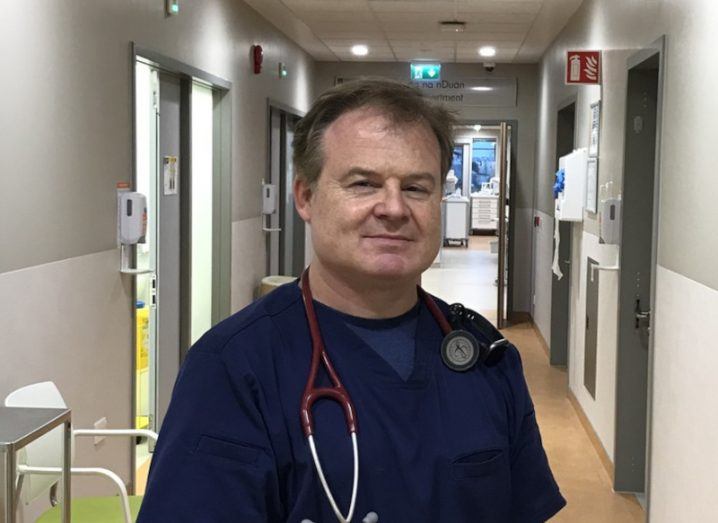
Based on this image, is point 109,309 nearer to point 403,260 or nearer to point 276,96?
point 403,260

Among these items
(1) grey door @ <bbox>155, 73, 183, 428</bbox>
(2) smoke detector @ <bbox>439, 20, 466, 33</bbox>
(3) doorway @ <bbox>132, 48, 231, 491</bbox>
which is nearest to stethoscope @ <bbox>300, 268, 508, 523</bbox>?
(3) doorway @ <bbox>132, 48, 231, 491</bbox>

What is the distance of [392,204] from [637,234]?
3294 mm

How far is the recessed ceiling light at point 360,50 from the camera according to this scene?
27.7 ft

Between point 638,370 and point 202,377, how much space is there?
3530 millimetres

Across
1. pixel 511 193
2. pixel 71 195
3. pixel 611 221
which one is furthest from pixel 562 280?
pixel 71 195

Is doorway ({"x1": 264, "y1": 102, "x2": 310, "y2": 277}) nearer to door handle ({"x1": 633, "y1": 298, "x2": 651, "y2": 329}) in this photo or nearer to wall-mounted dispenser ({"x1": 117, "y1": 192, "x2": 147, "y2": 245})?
wall-mounted dispenser ({"x1": 117, "y1": 192, "x2": 147, "y2": 245})

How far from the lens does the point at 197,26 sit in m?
5.15

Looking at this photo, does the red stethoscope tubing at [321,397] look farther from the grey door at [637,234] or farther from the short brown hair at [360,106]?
the grey door at [637,234]

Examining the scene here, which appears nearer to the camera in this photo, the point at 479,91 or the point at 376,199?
the point at 376,199

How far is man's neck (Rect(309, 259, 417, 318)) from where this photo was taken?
4.37ft

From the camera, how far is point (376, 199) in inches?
50.3

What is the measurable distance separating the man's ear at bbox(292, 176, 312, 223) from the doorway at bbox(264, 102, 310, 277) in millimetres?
5628

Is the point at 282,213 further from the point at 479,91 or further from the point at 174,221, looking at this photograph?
the point at 174,221

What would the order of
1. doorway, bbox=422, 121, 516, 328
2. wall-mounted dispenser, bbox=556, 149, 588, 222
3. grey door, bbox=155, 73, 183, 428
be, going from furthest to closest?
doorway, bbox=422, 121, 516, 328 < wall-mounted dispenser, bbox=556, 149, 588, 222 < grey door, bbox=155, 73, 183, 428
